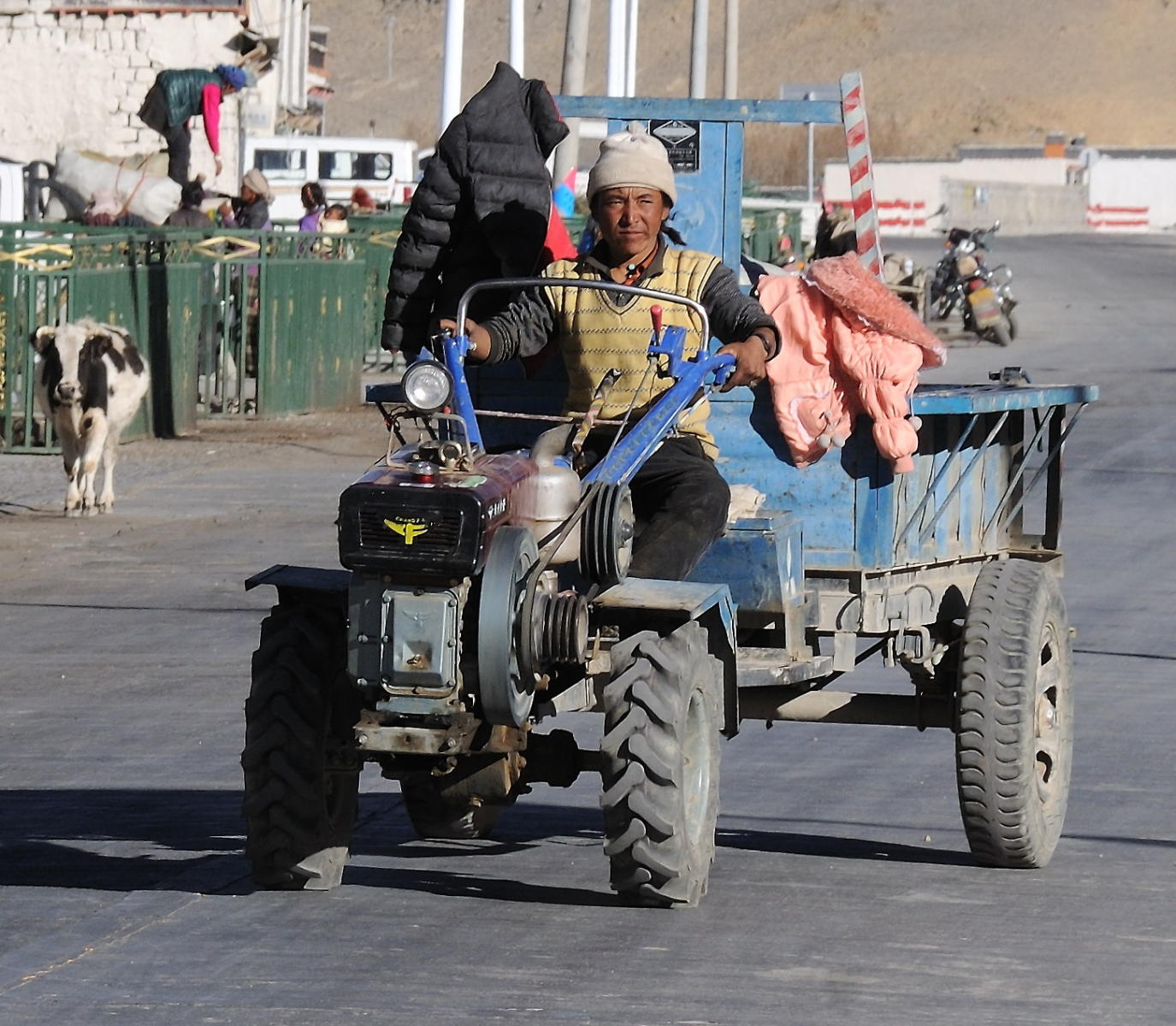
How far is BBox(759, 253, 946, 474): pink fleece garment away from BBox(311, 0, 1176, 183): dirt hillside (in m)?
120

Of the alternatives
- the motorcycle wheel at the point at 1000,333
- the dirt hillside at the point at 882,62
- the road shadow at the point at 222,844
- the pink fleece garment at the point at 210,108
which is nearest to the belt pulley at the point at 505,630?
the road shadow at the point at 222,844

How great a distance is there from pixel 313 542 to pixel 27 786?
21.4ft

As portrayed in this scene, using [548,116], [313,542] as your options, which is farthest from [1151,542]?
[548,116]

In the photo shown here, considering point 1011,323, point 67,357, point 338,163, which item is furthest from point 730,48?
point 67,357

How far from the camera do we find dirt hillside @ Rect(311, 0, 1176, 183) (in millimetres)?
145000

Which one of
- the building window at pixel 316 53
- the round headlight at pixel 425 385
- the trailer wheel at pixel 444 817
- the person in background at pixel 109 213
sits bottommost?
the trailer wheel at pixel 444 817

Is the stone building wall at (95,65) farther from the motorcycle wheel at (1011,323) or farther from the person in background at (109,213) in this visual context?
the motorcycle wheel at (1011,323)

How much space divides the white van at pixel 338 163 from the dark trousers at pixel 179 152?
14.2 metres

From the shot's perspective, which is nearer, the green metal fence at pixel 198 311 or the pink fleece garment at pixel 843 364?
the pink fleece garment at pixel 843 364

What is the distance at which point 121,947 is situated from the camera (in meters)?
6.12

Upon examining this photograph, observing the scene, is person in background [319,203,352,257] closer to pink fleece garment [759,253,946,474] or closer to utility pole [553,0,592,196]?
utility pole [553,0,592,196]

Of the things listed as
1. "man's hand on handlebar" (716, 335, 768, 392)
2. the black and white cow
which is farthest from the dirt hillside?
"man's hand on handlebar" (716, 335, 768, 392)

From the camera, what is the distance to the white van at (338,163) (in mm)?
47688

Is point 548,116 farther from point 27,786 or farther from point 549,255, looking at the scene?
point 27,786
